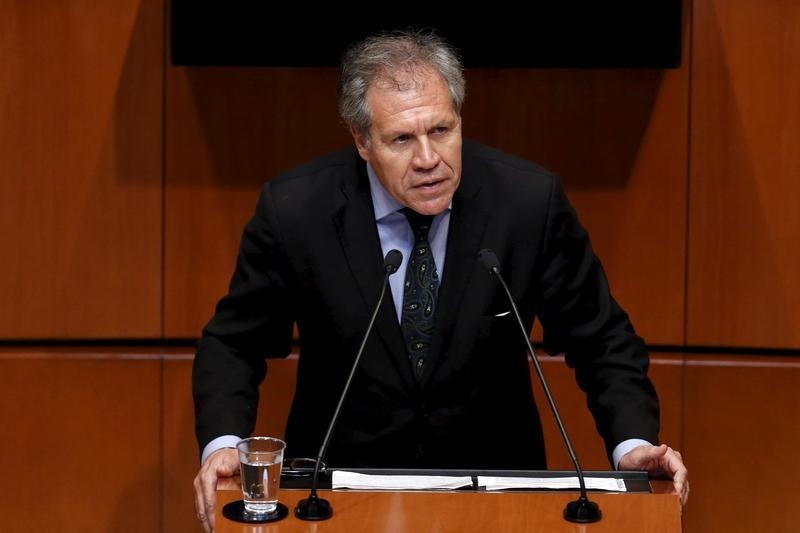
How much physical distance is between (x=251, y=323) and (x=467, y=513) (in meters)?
0.88

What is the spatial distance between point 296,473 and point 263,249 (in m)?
0.69

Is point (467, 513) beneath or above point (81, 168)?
beneath

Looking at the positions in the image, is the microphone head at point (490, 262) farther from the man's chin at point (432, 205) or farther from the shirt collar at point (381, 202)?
the shirt collar at point (381, 202)

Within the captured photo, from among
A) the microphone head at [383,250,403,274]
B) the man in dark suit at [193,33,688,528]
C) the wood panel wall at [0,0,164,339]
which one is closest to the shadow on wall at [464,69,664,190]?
the man in dark suit at [193,33,688,528]

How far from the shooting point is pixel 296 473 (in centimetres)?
214

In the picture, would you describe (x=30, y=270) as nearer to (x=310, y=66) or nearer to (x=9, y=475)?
(x=9, y=475)

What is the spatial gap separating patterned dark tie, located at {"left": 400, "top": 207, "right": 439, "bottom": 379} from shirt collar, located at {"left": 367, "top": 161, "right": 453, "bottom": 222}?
11 centimetres

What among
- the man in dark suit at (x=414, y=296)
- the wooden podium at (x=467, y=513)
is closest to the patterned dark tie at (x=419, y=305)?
the man in dark suit at (x=414, y=296)

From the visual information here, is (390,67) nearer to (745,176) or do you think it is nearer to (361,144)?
(361,144)

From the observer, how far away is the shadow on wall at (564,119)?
3352 mm

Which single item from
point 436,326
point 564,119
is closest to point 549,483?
point 436,326

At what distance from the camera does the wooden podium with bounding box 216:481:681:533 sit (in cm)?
190

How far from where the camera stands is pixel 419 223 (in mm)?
2623

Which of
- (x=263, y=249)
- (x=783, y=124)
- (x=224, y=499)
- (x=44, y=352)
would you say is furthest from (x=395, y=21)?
(x=224, y=499)
